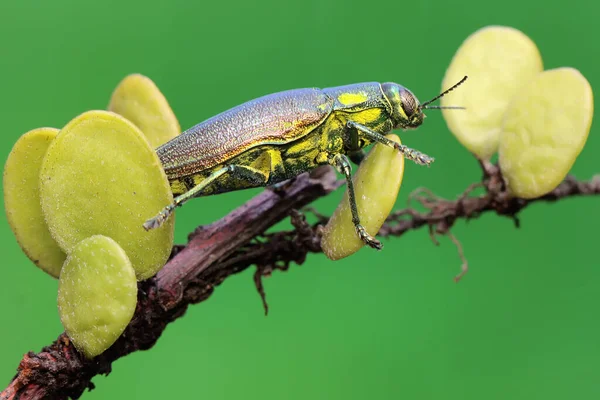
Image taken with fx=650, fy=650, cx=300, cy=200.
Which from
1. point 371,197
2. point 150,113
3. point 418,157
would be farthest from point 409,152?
point 150,113

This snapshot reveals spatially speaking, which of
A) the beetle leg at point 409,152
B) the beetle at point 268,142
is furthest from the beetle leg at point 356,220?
the beetle leg at point 409,152

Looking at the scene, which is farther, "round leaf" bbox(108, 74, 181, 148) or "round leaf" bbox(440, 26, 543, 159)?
"round leaf" bbox(440, 26, 543, 159)

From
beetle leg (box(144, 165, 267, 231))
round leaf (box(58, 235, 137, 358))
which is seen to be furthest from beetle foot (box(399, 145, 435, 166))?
round leaf (box(58, 235, 137, 358))

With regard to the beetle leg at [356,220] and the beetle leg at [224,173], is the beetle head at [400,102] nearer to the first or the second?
the beetle leg at [356,220]

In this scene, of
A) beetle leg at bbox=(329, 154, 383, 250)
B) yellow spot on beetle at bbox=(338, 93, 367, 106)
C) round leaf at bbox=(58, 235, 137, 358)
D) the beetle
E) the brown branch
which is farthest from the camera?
yellow spot on beetle at bbox=(338, 93, 367, 106)

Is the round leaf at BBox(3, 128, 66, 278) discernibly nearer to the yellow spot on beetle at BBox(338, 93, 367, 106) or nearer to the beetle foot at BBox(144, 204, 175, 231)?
the beetle foot at BBox(144, 204, 175, 231)

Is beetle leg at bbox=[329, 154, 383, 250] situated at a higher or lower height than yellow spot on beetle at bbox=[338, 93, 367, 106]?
lower
